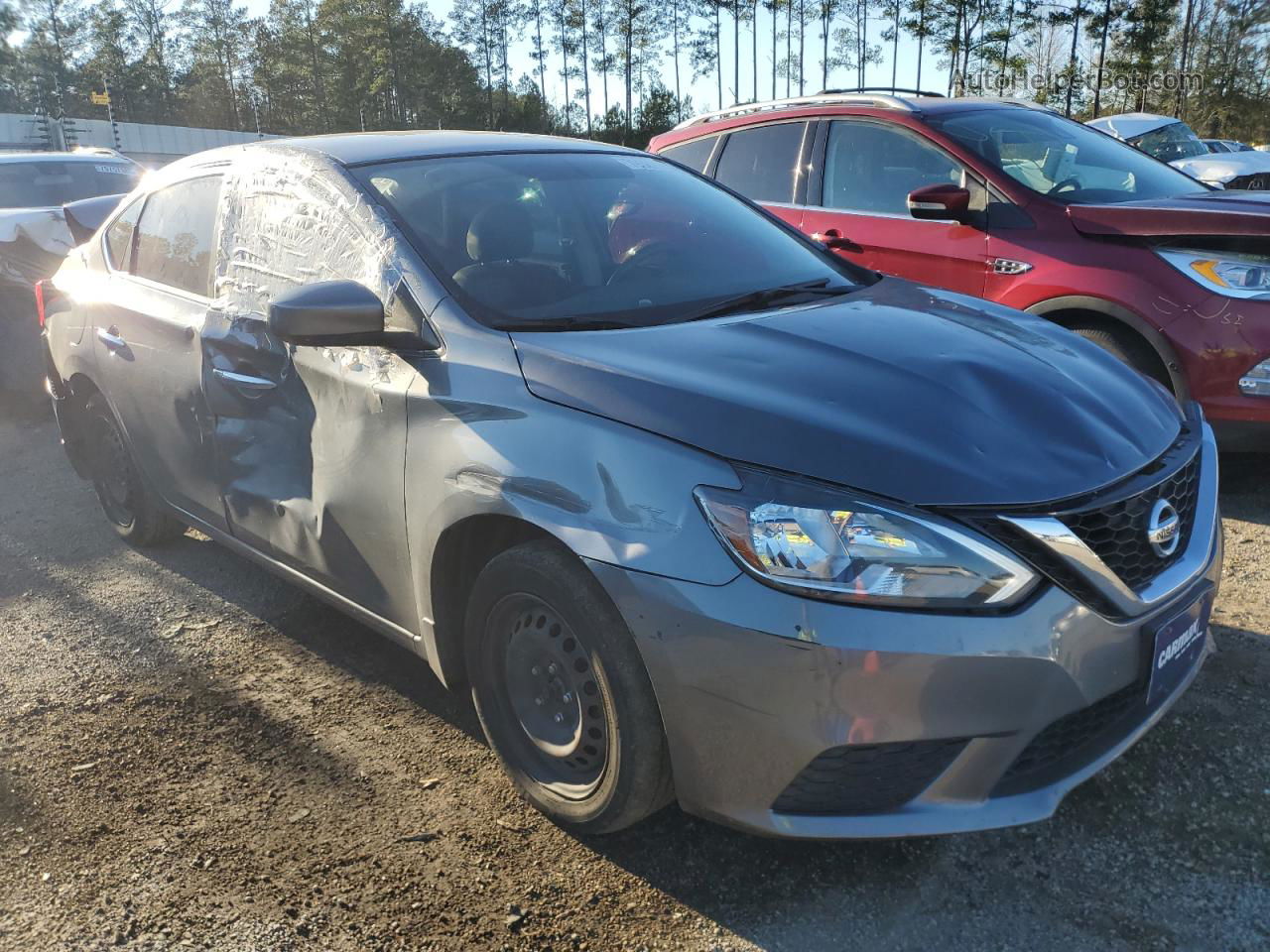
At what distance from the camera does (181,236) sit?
3.54 metres

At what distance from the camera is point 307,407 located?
280 centimetres

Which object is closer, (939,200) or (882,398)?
(882,398)

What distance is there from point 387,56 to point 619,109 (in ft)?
53.2

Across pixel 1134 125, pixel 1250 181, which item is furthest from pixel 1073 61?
pixel 1250 181

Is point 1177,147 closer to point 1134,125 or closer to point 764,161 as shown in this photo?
point 1134,125

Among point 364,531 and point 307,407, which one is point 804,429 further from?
point 307,407

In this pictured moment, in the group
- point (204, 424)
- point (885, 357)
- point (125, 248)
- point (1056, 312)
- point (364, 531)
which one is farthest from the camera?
point (1056, 312)

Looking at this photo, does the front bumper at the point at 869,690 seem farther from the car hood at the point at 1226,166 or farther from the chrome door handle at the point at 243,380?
the car hood at the point at 1226,166

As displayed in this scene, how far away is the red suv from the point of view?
12.8 ft

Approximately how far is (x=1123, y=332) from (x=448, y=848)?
3373 millimetres

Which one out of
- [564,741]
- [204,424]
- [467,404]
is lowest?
[564,741]

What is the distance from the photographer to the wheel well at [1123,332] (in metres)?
4.05

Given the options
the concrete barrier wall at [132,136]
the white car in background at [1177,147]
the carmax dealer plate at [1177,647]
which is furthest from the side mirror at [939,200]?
the concrete barrier wall at [132,136]

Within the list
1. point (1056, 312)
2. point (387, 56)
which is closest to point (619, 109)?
point (387, 56)
